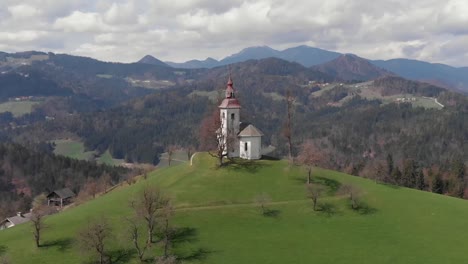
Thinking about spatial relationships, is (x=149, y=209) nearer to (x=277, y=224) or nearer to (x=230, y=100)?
(x=277, y=224)

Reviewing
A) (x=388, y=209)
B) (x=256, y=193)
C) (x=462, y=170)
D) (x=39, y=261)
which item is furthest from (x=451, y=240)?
(x=462, y=170)

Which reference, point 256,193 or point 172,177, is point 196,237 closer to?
point 256,193

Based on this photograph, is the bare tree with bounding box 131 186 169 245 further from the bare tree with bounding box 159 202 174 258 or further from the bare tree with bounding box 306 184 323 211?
the bare tree with bounding box 306 184 323 211

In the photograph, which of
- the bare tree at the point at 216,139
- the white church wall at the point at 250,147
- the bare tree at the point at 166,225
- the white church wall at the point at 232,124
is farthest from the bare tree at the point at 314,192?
the bare tree at the point at 166,225

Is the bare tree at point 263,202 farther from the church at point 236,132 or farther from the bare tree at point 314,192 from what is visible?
the church at point 236,132

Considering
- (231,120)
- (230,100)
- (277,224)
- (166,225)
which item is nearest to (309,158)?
(231,120)
